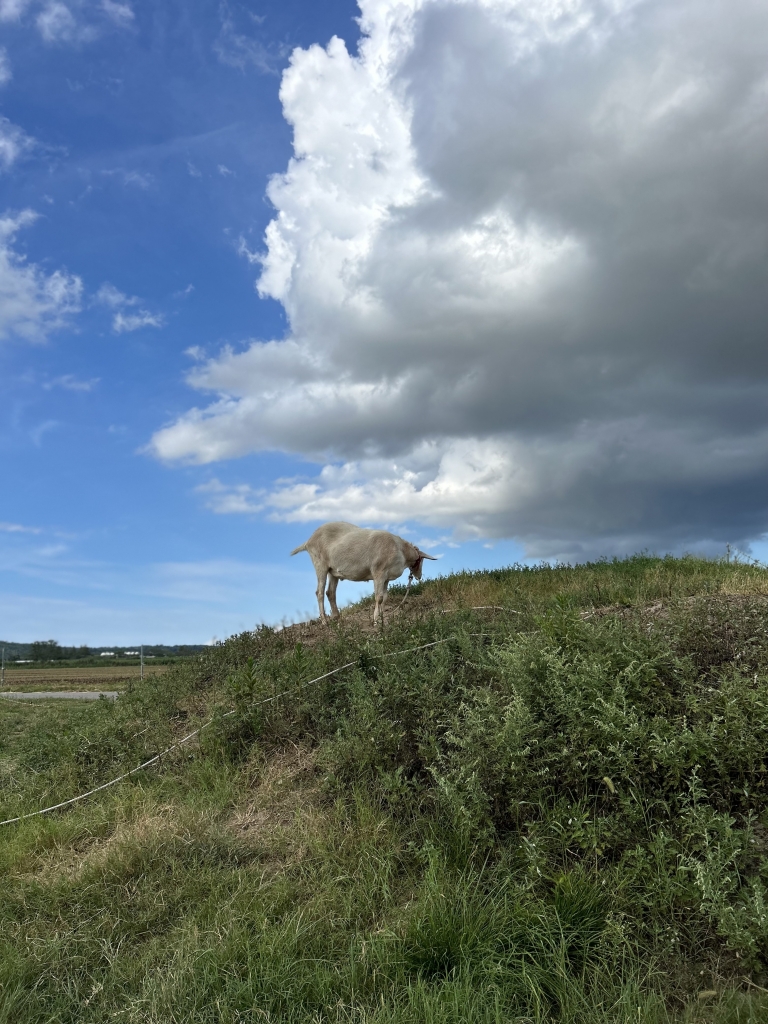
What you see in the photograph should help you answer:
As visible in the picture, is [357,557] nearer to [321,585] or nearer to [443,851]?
[321,585]

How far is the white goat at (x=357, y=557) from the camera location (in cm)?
1252

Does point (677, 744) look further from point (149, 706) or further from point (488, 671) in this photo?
point (149, 706)

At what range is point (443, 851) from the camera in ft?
15.3

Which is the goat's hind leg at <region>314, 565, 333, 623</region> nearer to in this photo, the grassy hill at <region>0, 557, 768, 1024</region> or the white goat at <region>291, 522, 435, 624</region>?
the white goat at <region>291, 522, 435, 624</region>

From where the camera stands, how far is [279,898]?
14.8ft

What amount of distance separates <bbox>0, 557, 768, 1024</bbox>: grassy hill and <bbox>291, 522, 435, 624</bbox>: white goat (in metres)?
5.22

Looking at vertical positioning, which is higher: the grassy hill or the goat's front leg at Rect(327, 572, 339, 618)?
the goat's front leg at Rect(327, 572, 339, 618)

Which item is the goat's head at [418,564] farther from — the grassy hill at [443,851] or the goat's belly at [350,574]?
the grassy hill at [443,851]

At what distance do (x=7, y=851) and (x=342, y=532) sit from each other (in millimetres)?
8070

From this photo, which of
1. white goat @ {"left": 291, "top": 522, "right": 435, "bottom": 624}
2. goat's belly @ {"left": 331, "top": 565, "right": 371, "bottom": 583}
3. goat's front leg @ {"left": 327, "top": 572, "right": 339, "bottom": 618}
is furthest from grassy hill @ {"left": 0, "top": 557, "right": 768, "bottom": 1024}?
goat's front leg @ {"left": 327, "top": 572, "right": 339, "bottom": 618}

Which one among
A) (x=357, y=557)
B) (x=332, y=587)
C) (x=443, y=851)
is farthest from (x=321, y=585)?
(x=443, y=851)

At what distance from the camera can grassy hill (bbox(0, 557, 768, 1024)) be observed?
3725 mm

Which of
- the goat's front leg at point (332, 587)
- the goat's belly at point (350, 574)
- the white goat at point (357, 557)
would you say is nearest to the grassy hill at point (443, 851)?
the white goat at point (357, 557)

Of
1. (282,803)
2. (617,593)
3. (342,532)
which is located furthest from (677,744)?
(342,532)
